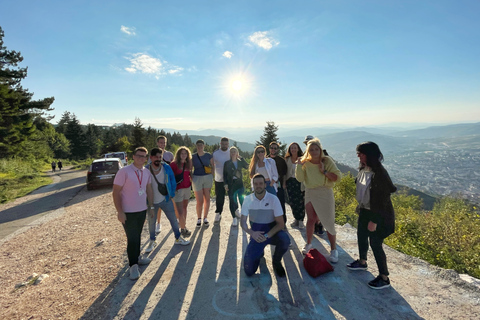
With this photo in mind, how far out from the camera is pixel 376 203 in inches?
112

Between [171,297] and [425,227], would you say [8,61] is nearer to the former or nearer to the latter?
[171,297]

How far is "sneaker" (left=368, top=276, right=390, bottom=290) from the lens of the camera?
2898 millimetres

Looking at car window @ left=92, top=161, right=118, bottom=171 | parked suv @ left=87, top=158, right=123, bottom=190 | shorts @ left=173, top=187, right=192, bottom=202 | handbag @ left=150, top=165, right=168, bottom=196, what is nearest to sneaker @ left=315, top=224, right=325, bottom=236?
shorts @ left=173, top=187, right=192, bottom=202

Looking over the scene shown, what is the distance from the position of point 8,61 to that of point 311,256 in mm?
28492

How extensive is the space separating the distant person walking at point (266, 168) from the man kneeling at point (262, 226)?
1.21 m

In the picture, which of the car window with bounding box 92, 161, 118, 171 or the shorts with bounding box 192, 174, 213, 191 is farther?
the car window with bounding box 92, 161, 118, 171

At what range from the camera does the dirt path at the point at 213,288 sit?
2576 millimetres

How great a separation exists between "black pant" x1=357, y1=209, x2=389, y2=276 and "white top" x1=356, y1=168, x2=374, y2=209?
0.47ft

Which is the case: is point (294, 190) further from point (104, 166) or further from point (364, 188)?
point (104, 166)

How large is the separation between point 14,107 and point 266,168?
25508 millimetres

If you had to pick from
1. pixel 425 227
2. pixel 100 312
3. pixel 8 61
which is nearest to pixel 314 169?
pixel 100 312

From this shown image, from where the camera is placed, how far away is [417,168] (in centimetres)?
18550

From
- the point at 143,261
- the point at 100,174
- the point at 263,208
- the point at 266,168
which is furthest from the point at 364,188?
the point at 100,174

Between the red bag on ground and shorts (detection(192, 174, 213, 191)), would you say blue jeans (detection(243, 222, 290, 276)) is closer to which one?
the red bag on ground
